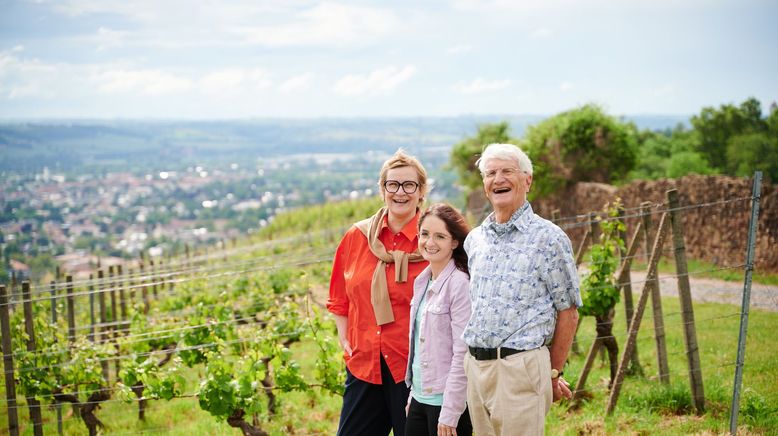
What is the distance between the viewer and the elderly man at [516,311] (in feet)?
9.27

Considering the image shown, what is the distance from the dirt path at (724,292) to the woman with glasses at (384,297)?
676cm

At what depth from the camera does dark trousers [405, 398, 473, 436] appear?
10.1ft

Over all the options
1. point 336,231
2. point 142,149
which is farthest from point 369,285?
point 142,149

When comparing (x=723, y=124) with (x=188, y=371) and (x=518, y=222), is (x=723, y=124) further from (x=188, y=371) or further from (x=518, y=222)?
(x=518, y=222)

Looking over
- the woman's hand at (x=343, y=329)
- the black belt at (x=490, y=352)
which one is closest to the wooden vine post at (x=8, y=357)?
the woman's hand at (x=343, y=329)

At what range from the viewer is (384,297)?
3398 millimetres

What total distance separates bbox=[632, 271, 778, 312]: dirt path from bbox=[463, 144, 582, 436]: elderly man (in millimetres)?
7036

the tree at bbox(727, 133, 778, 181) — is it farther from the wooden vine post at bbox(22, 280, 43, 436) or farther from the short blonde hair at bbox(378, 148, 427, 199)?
the wooden vine post at bbox(22, 280, 43, 436)

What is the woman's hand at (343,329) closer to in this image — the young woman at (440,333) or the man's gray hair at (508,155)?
the young woman at (440,333)

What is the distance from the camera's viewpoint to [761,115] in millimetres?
30109

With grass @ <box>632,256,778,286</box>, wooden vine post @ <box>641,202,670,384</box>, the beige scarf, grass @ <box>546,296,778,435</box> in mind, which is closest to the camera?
the beige scarf

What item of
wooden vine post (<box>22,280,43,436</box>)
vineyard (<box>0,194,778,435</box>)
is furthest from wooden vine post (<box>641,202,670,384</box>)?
wooden vine post (<box>22,280,43,436</box>)

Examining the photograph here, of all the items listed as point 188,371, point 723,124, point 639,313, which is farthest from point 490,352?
point 723,124

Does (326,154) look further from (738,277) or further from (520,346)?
(520,346)
